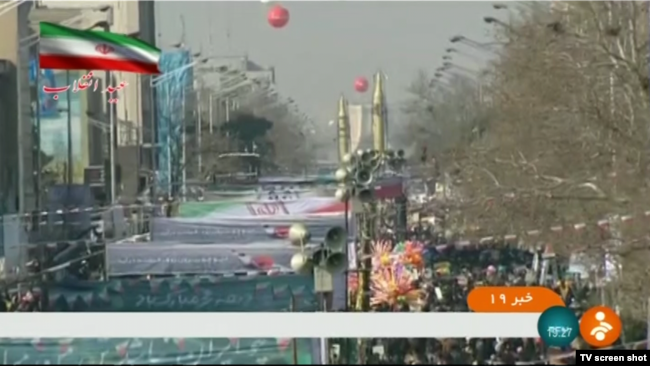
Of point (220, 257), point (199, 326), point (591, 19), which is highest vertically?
point (591, 19)

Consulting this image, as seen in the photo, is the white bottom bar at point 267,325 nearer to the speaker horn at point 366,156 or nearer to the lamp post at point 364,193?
the lamp post at point 364,193

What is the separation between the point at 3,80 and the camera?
6.47 ft

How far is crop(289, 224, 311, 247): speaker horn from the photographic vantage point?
6.47 ft

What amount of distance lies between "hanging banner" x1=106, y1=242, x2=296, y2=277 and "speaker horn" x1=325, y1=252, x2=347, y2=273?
0.08m

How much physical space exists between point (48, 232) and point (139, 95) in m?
0.32

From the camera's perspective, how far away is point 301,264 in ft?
6.49

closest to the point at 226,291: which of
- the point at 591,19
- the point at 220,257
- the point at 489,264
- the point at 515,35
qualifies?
the point at 220,257

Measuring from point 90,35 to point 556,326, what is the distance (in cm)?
104

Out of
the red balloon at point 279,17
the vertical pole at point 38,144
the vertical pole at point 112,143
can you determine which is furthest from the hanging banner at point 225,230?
the red balloon at point 279,17

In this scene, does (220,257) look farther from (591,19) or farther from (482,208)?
(591,19)

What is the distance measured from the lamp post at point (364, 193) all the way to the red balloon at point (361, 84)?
0.12 meters

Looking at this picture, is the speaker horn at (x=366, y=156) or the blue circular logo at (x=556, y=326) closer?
the blue circular logo at (x=556, y=326)

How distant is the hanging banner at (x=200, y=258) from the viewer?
6.40ft

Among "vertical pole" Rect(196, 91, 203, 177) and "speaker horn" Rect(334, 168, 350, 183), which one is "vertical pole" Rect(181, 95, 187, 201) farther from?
"speaker horn" Rect(334, 168, 350, 183)
